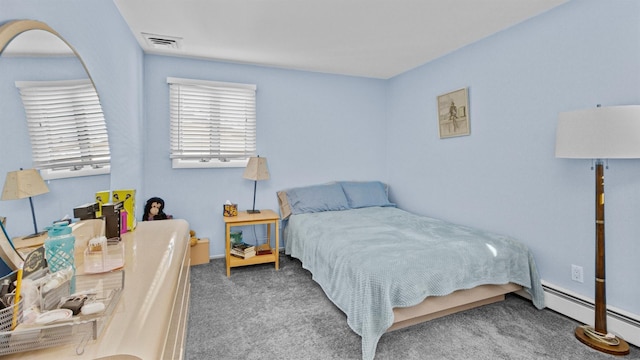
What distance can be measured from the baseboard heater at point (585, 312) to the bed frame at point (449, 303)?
0.77ft

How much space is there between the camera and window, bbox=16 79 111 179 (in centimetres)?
105

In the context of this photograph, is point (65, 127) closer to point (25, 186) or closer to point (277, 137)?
point (25, 186)

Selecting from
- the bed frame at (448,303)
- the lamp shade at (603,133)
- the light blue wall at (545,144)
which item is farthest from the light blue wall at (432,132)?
the bed frame at (448,303)

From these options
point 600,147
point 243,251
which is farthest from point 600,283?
point 243,251

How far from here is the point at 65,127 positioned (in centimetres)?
125

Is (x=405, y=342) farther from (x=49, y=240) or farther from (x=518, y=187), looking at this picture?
(x=49, y=240)

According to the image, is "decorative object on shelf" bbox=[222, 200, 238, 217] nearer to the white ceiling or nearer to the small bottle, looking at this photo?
the white ceiling

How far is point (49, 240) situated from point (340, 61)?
3.32 meters

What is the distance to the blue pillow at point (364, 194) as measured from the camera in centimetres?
395

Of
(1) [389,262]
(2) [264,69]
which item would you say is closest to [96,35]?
(2) [264,69]

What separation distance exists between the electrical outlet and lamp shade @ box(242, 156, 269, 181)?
→ 9.72 ft

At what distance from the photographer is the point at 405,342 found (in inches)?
79.9

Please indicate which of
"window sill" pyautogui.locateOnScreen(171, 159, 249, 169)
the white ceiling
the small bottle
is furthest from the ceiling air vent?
the small bottle

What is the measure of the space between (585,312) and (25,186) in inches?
133
